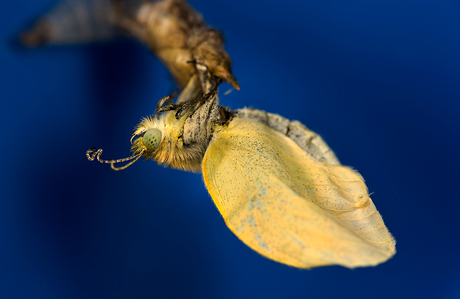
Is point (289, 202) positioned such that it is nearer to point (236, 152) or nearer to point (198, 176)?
point (236, 152)

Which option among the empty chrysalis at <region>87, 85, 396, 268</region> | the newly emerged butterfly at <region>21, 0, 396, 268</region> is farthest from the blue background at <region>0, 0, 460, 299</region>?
the empty chrysalis at <region>87, 85, 396, 268</region>

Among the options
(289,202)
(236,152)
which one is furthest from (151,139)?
(289,202)

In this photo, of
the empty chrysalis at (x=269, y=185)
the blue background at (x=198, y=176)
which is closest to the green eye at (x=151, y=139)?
the empty chrysalis at (x=269, y=185)

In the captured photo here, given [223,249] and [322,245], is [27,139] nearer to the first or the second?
[223,249]

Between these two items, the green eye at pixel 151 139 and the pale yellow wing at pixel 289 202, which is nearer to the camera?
the pale yellow wing at pixel 289 202

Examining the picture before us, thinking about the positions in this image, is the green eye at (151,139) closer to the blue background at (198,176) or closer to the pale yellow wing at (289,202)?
the pale yellow wing at (289,202)

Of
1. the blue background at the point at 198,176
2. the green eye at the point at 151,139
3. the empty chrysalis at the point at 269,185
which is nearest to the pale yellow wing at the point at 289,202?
the empty chrysalis at the point at 269,185

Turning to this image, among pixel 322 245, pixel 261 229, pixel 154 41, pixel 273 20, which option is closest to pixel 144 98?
pixel 154 41
